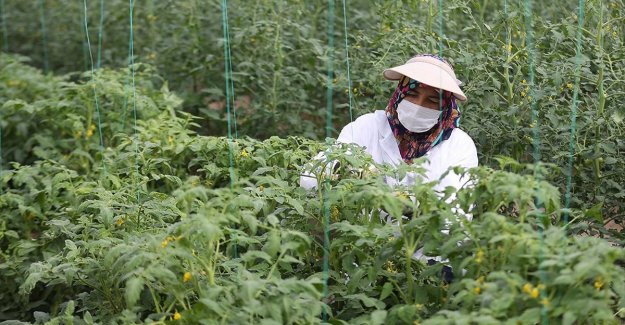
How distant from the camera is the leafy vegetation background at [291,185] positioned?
3117 mm

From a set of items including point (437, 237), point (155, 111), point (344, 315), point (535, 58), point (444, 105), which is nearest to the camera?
point (437, 237)

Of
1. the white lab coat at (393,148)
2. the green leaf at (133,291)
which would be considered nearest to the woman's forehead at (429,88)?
the white lab coat at (393,148)

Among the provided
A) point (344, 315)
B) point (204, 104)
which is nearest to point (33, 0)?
point (204, 104)

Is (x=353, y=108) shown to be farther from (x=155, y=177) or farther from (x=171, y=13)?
(x=171, y=13)

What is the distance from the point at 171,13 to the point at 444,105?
2888 millimetres

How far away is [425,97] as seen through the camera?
4.16m

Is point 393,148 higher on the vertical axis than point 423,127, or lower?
lower

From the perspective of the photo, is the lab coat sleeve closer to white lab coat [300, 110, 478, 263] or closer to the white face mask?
white lab coat [300, 110, 478, 263]

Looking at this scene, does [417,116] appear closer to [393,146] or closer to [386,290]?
[393,146]

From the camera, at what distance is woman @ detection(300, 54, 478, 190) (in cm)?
411

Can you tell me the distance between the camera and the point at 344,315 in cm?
361

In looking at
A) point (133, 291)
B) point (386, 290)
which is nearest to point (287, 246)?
point (386, 290)

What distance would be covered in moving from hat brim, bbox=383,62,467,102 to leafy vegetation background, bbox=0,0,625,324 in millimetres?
359

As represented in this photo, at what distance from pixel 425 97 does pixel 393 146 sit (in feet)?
0.83
